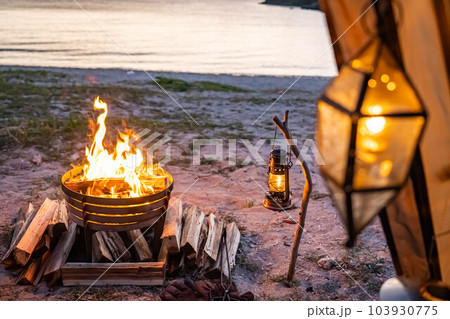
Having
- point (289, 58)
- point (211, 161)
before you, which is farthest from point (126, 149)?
point (289, 58)

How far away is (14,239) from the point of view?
510cm

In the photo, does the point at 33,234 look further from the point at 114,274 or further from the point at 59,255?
the point at 114,274

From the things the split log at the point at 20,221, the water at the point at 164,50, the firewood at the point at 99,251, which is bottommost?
the water at the point at 164,50

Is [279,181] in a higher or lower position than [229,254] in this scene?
higher

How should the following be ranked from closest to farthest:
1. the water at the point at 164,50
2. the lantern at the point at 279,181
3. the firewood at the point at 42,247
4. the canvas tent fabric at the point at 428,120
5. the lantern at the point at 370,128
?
the lantern at the point at 370,128 < the canvas tent fabric at the point at 428,120 < the lantern at the point at 279,181 < the firewood at the point at 42,247 < the water at the point at 164,50

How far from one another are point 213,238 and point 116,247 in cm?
111

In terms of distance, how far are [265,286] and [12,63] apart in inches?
833

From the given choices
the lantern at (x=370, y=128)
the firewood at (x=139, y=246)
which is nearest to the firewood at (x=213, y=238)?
the firewood at (x=139, y=246)

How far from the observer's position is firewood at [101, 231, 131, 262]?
477 centimetres

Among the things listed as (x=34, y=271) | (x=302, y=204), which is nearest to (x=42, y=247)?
(x=34, y=271)

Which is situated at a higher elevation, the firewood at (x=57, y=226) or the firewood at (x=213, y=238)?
the firewood at (x=57, y=226)

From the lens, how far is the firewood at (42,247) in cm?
486

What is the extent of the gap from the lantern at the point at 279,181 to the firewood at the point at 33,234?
101 inches

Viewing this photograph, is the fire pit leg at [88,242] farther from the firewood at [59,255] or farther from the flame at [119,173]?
the flame at [119,173]
